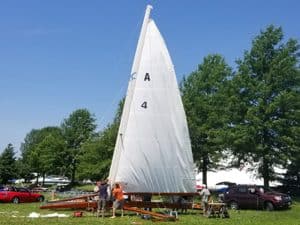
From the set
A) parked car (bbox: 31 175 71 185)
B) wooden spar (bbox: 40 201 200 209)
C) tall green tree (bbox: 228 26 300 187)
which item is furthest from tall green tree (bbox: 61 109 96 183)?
wooden spar (bbox: 40 201 200 209)

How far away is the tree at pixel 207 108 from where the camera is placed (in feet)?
168

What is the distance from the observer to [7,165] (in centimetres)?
7950

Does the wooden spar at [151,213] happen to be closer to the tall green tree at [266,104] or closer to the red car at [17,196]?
the red car at [17,196]

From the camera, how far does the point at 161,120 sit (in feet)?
92.0

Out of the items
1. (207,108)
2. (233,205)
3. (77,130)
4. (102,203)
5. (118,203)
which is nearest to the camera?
(118,203)

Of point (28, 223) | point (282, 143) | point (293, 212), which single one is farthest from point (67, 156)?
point (28, 223)

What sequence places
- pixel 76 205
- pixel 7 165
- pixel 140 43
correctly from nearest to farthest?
pixel 140 43 < pixel 76 205 < pixel 7 165

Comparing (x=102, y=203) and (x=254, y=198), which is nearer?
(x=102, y=203)

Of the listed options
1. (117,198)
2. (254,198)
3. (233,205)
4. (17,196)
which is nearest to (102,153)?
(17,196)

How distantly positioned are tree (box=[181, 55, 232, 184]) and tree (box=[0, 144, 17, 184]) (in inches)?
→ 1328

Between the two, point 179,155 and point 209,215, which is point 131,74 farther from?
point 209,215

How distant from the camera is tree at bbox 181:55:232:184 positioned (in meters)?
51.3

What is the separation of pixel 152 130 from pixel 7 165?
5596 cm

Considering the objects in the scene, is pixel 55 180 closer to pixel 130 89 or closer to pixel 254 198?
pixel 254 198
